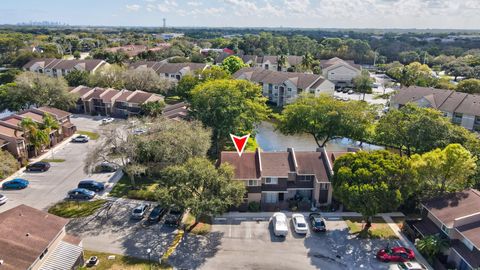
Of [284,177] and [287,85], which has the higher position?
[287,85]

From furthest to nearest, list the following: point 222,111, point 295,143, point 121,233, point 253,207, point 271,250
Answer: point 295,143, point 222,111, point 253,207, point 121,233, point 271,250

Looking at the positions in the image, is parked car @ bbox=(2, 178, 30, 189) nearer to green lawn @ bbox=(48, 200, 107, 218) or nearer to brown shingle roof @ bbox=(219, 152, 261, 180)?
green lawn @ bbox=(48, 200, 107, 218)

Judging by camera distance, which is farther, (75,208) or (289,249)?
(75,208)

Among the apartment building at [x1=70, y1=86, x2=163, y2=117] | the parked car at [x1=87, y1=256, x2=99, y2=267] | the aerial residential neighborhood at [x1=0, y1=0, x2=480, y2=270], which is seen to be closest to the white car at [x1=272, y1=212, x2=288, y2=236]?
the aerial residential neighborhood at [x1=0, y1=0, x2=480, y2=270]

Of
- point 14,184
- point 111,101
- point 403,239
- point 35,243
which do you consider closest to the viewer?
point 35,243

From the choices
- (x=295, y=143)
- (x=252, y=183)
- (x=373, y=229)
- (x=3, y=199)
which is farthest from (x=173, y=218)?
(x=295, y=143)

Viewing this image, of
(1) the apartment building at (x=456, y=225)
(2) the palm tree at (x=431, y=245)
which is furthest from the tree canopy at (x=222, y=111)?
(2) the palm tree at (x=431, y=245)

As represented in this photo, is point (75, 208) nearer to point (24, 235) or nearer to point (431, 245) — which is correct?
point (24, 235)

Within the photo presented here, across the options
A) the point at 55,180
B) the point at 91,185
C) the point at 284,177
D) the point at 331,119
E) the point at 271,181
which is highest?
the point at 331,119
